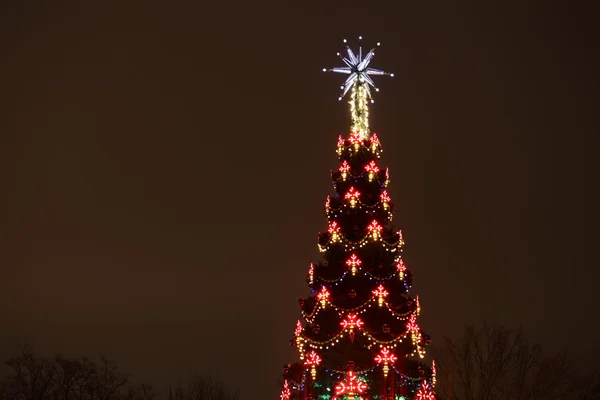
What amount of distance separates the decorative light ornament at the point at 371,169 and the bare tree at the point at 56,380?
19693mm

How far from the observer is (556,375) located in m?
33.6

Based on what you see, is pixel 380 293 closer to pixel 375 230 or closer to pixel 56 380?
pixel 375 230

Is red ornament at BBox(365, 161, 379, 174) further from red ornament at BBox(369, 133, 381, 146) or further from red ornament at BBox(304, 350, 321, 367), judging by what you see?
red ornament at BBox(304, 350, 321, 367)

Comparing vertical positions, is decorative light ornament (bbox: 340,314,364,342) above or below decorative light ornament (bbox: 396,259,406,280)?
below

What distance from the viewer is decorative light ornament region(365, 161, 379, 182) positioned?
28656 mm

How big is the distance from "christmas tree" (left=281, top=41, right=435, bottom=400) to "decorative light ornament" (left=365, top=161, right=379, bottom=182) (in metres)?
0.04

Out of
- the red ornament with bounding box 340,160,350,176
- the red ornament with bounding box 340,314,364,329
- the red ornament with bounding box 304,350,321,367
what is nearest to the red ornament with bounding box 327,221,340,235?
the red ornament with bounding box 340,160,350,176

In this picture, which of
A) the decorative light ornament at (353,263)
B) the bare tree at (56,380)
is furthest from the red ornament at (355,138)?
the bare tree at (56,380)

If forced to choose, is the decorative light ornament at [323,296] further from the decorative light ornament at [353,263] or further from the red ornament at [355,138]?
the red ornament at [355,138]

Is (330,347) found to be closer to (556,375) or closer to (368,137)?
(368,137)

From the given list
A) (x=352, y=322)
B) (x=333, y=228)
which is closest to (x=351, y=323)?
(x=352, y=322)

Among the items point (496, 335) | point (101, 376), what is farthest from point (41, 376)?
point (496, 335)

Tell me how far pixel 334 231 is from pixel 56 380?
1922 cm

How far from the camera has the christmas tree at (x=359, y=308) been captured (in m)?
26.2
